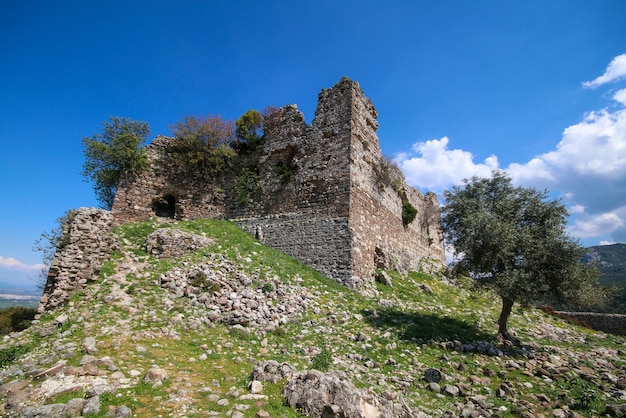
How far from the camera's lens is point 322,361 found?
7.53m

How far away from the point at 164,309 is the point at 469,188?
1924cm

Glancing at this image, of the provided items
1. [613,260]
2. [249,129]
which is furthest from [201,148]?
[613,260]

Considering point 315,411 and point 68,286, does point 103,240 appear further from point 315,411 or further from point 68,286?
point 315,411

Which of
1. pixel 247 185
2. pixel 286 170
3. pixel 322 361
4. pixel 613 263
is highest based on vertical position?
pixel 286 170

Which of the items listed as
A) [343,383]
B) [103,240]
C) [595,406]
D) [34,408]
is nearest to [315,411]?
[343,383]

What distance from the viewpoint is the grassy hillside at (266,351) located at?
537 centimetres

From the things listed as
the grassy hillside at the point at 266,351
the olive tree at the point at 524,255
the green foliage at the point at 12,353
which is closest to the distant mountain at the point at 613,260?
the olive tree at the point at 524,255

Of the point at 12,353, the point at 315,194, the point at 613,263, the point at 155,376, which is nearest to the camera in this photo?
the point at 155,376

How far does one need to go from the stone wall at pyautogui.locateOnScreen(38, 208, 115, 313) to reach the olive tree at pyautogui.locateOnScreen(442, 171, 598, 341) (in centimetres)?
1342

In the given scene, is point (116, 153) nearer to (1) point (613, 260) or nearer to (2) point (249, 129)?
(2) point (249, 129)

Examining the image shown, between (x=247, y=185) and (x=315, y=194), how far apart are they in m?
4.83

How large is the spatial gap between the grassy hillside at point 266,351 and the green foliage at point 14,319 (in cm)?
98

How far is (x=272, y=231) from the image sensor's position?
16.4 meters

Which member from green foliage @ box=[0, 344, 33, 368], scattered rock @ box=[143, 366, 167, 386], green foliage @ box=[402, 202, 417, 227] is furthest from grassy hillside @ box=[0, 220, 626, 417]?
green foliage @ box=[402, 202, 417, 227]
